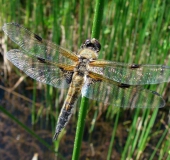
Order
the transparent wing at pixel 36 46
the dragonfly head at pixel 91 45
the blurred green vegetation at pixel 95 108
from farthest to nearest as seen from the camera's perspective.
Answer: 1. the blurred green vegetation at pixel 95 108
2. the transparent wing at pixel 36 46
3. the dragonfly head at pixel 91 45

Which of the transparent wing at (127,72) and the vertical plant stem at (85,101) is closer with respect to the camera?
the vertical plant stem at (85,101)

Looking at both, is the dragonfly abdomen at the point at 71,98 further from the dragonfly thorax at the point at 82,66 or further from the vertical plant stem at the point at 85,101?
the vertical plant stem at the point at 85,101

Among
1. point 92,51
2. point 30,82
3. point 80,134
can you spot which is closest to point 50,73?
point 92,51

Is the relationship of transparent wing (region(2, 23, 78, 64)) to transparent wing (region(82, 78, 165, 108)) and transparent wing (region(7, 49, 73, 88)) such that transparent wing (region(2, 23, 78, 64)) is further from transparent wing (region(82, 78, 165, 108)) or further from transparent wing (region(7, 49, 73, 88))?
transparent wing (region(82, 78, 165, 108))

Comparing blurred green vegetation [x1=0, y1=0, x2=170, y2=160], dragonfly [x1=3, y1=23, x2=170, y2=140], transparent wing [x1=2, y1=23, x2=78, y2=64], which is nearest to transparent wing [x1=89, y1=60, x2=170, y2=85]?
dragonfly [x1=3, y1=23, x2=170, y2=140]

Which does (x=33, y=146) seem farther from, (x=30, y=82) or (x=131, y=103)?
(x=131, y=103)

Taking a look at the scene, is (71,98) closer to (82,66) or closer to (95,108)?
(82,66)

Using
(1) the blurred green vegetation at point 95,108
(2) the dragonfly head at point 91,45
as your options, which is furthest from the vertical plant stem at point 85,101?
(1) the blurred green vegetation at point 95,108
